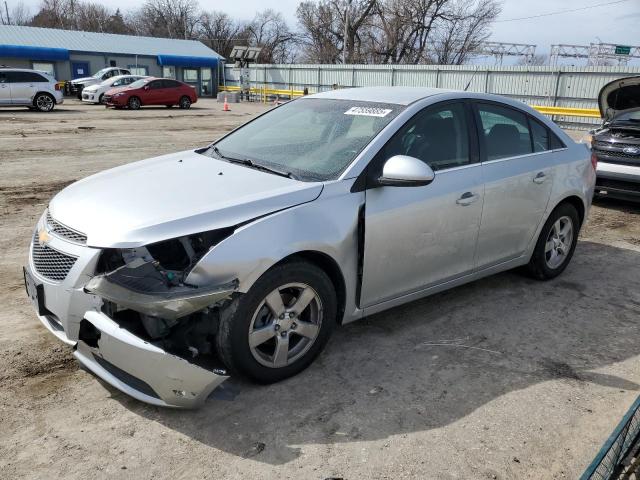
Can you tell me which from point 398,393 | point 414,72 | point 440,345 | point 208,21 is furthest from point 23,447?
point 208,21

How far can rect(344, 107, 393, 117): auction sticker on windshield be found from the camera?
3.88m

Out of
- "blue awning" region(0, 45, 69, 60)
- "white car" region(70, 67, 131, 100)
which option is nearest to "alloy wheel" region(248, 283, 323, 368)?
"white car" region(70, 67, 131, 100)

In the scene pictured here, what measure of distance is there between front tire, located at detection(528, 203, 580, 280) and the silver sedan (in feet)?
1.15

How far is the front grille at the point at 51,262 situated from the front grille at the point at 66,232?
3.7 inches

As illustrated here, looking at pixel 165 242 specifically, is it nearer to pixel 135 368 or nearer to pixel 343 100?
pixel 135 368

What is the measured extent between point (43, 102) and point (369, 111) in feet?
74.5

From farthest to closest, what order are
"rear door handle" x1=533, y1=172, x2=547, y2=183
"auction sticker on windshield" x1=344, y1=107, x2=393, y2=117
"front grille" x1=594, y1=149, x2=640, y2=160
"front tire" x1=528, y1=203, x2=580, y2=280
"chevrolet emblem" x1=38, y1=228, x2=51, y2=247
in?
"front grille" x1=594, y1=149, x2=640, y2=160 < "front tire" x1=528, y1=203, x2=580, y2=280 < "rear door handle" x1=533, y1=172, x2=547, y2=183 < "auction sticker on windshield" x1=344, y1=107, x2=393, y2=117 < "chevrolet emblem" x1=38, y1=228, x2=51, y2=247

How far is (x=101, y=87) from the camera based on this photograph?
93.2 feet

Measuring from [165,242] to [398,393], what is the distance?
161 cm

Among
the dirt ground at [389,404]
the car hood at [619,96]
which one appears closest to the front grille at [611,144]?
the car hood at [619,96]

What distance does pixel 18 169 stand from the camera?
10.2m

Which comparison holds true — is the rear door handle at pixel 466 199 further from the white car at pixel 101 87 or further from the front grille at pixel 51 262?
the white car at pixel 101 87

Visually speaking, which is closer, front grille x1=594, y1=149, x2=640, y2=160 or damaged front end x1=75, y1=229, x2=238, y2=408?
damaged front end x1=75, y1=229, x2=238, y2=408

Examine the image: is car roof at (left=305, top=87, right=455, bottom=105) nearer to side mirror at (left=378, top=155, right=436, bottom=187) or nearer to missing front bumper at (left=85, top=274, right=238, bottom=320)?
side mirror at (left=378, top=155, right=436, bottom=187)
